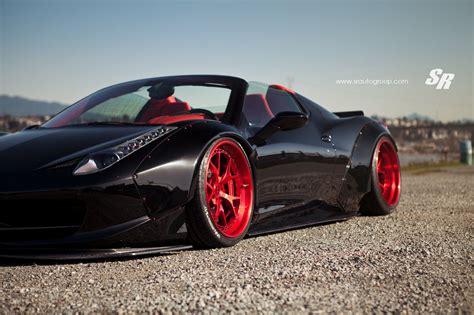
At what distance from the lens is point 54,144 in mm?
4414

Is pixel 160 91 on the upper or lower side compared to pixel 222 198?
upper

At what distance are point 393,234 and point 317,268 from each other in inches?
66.9

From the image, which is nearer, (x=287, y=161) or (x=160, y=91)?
(x=287, y=161)

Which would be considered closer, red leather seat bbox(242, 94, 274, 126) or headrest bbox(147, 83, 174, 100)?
red leather seat bbox(242, 94, 274, 126)

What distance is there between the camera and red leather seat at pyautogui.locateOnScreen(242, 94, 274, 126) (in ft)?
17.2

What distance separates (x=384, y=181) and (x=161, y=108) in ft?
9.28

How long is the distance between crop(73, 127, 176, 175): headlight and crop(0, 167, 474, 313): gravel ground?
0.56 m

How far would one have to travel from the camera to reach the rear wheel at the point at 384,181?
6.57 meters

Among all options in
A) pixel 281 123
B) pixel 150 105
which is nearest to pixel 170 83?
pixel 150 105

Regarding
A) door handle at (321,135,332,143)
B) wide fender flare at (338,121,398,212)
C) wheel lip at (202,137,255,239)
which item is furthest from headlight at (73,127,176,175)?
wide fender flare at (338,121,398,212)

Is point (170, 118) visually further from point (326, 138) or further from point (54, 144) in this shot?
point (326, 138)

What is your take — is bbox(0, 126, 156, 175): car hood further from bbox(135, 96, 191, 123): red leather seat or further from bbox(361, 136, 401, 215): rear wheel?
bbox(361, 136, 401, 215): rear wheel

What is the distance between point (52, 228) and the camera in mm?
3990

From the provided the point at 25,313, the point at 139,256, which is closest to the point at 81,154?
the point at 139,256
